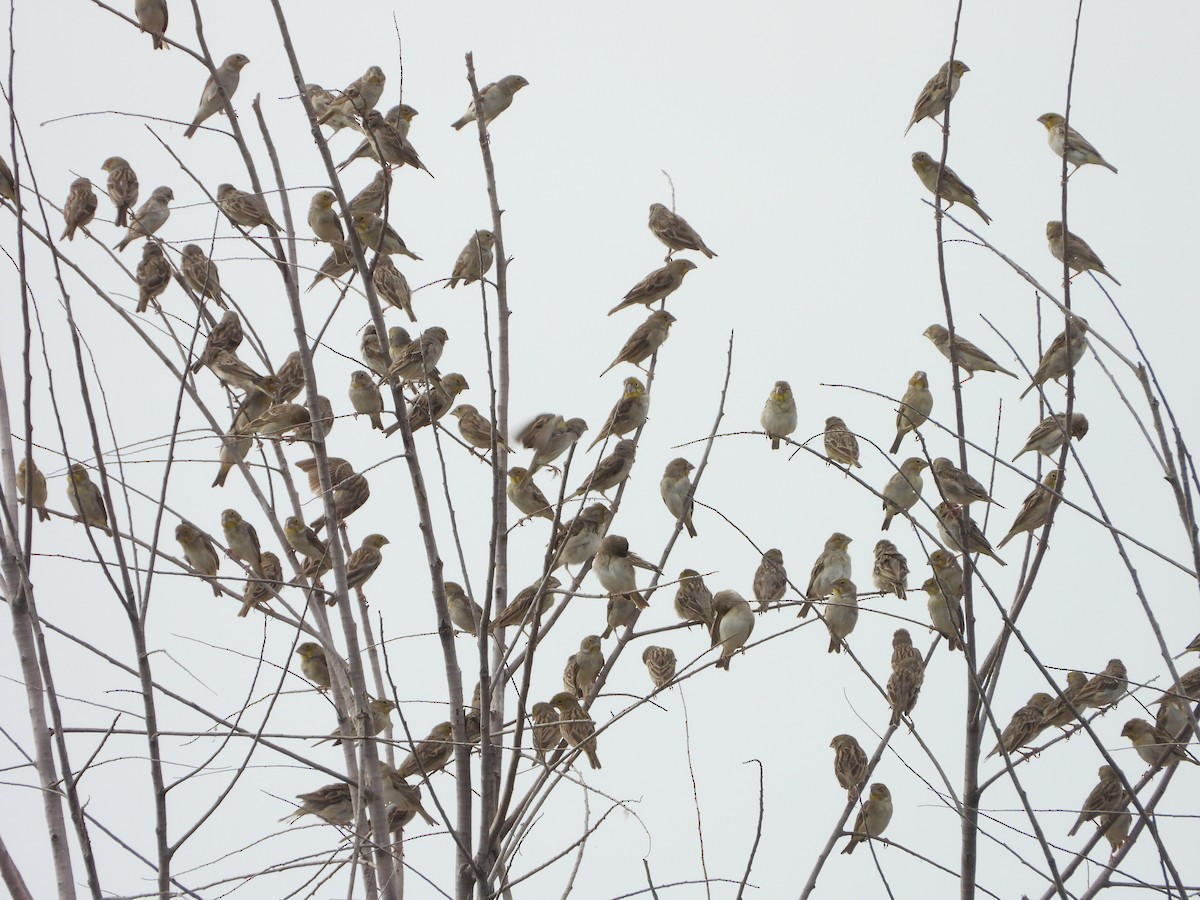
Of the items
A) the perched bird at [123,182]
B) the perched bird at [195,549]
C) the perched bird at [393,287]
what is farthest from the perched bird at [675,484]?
the perched bird at [123,182]

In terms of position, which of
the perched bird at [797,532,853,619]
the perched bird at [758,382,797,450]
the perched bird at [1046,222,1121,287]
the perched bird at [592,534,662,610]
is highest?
the perched bird at [1046,222,1121,287]

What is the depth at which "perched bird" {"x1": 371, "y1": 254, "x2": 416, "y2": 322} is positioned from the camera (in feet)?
27.2

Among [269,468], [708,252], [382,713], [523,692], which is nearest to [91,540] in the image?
[523,692]

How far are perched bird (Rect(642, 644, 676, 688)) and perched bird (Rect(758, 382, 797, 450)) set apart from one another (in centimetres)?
163

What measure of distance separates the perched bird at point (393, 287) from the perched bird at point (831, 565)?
10.6 ft

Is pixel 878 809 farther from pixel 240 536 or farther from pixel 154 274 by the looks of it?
pixel 154 274

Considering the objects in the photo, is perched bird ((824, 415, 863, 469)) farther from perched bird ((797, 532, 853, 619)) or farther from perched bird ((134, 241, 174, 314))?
perched bird ((134, 241, 174, 314))

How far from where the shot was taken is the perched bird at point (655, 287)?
8.66 m

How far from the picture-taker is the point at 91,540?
3324 mm

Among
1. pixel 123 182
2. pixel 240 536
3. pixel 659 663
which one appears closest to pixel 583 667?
pixel 659 663

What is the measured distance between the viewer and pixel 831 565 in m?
9.08

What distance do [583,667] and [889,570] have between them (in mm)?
2085

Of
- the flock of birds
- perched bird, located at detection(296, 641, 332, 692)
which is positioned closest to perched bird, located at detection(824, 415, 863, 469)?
the flock of birds

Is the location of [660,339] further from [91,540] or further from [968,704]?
[91,540]
